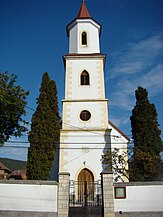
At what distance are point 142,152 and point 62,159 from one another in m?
6.12

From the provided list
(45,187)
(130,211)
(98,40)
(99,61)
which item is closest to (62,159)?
(45,187)

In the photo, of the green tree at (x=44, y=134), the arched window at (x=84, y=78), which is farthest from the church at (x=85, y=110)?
the green tree at (x=44, y=134)

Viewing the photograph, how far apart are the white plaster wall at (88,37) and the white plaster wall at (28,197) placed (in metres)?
12.8

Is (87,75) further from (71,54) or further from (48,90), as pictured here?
(48,90)

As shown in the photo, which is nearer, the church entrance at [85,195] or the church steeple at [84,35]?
the church entrance at [85,195]

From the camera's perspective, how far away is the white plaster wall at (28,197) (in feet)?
32.5

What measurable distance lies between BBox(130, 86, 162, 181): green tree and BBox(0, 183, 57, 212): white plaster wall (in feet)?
27.2

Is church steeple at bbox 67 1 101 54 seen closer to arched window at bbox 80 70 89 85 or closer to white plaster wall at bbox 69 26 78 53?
white plaster wall at bbox 69 26 78 53

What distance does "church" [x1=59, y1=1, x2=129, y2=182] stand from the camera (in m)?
15.9

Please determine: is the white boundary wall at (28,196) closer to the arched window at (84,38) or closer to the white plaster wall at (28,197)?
the white plaster wall at (28,197)

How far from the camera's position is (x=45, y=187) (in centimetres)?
1016

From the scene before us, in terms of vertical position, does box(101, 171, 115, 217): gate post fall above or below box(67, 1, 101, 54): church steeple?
below

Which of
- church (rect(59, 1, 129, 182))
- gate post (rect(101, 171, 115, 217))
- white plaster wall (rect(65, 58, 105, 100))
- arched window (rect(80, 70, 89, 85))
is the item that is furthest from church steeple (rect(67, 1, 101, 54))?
gate post (rect(101, 171, 115, 217))

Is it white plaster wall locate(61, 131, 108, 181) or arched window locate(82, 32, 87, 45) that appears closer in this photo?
white plaster wall locate(61, 131, 108, 181)
